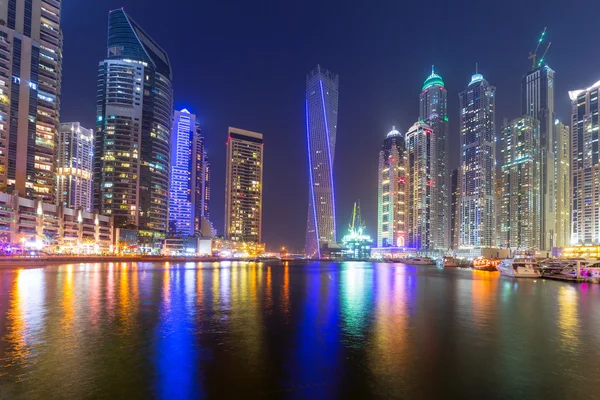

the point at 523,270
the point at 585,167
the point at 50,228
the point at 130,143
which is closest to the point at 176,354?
the point at 523,270

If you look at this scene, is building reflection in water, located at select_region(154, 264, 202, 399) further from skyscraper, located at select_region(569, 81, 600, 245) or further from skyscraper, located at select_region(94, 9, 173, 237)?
skyscraper, located at select_region(569, 81, 600, 245)

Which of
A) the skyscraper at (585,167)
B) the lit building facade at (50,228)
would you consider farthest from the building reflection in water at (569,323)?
the skyscraper at (585,167)

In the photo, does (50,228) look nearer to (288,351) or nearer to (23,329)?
(23,329)

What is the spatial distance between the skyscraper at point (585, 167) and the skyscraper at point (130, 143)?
20660 cm

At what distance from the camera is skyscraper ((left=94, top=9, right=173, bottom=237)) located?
183375 mm

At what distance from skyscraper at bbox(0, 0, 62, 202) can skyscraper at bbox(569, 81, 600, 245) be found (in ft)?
742

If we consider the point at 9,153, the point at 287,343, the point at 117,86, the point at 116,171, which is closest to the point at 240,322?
the point at 287,343

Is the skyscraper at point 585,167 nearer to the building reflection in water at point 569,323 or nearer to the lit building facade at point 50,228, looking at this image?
the building reflection in water at point 569,323

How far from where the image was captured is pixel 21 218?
112m

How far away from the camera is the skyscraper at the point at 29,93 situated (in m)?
124

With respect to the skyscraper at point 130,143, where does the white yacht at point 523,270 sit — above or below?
below

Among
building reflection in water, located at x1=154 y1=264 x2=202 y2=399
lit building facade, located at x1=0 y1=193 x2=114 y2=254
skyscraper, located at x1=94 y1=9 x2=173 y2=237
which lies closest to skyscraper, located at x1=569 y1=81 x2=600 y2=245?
building reflection in water, located at x1=154 y1=264 x2=202 y2=399

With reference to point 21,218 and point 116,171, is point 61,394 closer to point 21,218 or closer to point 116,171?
point 21,218

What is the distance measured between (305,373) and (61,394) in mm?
8265
